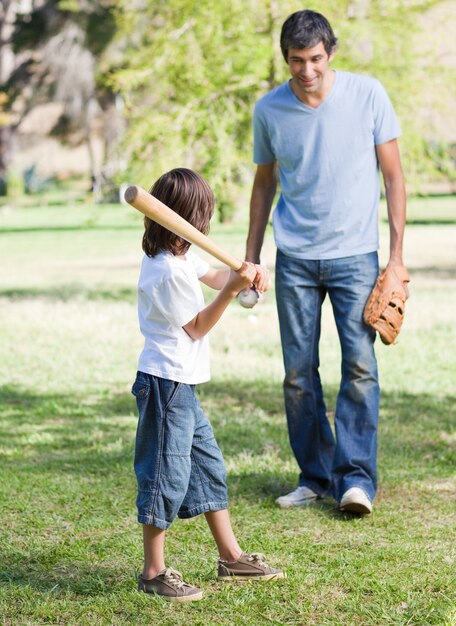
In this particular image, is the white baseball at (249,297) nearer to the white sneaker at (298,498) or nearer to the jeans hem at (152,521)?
the jeans hem at (152,521)

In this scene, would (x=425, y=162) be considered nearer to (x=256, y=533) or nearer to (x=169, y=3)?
(x=169, y=3)

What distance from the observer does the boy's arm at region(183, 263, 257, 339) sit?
11.8ft

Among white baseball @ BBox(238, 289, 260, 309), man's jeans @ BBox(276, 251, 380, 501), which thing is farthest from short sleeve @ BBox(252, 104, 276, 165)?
white baseball @ BBox(238, 289, 260, 309)

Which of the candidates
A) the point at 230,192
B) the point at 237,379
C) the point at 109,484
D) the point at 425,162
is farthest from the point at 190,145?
the point at 109,484

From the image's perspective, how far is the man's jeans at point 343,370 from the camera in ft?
16.4

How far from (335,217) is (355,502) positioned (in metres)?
1.27

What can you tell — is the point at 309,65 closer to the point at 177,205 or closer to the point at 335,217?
the point at 335,217

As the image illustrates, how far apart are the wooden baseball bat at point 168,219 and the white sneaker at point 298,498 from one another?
1835 millimetres

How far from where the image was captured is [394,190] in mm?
4945

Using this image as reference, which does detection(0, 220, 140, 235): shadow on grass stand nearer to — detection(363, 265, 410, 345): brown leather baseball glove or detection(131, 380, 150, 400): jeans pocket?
detection(363, 265, 410, 345): brown leather baseball glove

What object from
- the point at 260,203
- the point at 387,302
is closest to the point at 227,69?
the point at 260,203

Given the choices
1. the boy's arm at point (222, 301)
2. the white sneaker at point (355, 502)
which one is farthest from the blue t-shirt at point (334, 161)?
the boy's arm at point (222, 301)

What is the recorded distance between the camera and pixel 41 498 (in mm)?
5355

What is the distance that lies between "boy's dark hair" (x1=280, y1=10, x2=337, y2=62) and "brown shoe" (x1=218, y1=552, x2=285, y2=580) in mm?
2209
